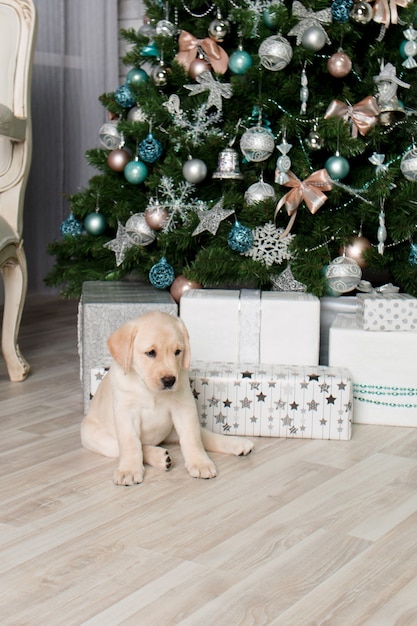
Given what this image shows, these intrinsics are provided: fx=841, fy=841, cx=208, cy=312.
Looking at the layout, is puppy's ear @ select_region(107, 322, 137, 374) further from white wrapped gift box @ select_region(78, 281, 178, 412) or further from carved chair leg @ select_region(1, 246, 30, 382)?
carved chair leg @ select_region(1, 246, 30, 382)

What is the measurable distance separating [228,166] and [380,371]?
0.71 meters

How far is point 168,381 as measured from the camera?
1.66 m

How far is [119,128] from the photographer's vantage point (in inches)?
97.6

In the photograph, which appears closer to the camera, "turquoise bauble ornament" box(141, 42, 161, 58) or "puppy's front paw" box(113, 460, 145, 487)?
"puppy's front paw" box(113, 460, 145, 487)

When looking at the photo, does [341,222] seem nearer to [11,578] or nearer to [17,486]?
[17,486]

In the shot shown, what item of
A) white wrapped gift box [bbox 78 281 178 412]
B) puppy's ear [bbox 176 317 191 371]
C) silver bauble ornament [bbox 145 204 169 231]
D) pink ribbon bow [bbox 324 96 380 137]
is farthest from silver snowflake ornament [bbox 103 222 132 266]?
puppy's ear [bbox 176 317 191 371]

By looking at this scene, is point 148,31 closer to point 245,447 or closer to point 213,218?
point 213,218

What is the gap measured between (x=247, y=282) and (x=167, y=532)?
1.13 m

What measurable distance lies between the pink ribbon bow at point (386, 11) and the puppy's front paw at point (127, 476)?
55.4 inches

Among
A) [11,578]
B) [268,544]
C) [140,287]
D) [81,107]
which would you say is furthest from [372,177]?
[81,107]

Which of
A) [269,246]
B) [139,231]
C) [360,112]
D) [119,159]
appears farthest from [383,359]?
[119,159]

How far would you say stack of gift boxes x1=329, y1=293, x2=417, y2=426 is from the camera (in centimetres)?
206

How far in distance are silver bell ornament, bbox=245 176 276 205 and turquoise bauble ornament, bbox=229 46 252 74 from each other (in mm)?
326

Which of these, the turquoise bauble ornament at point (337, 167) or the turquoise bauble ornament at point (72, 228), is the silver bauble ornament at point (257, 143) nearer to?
the turquoise bauble ornament at point (337, 167)
